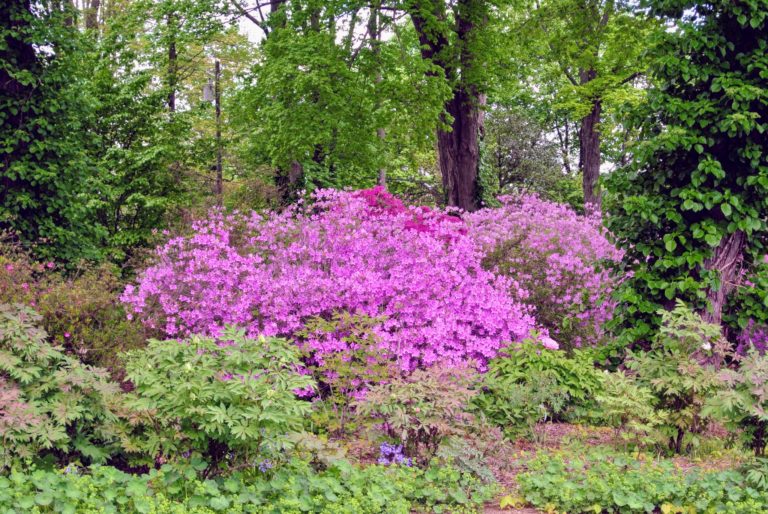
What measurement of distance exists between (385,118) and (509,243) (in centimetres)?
486

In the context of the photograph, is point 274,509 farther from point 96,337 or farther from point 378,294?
point 378,294

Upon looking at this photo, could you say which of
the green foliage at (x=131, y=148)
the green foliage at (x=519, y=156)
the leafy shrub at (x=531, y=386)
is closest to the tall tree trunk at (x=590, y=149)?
the green foliage at (x=519, y=156)

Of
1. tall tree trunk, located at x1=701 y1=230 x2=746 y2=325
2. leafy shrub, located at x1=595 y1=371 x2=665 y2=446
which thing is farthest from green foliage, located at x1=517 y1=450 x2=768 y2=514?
tall tree trunk, located at x1=701 y1=230 x2=746 y2=325

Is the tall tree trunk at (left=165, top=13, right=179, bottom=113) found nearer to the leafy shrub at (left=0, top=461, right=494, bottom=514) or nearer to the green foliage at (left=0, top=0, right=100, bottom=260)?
the green foliage at (left=0, top=0, right=100, bottom=260)

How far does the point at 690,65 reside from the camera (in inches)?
249

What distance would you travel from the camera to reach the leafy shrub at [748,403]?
4.27 meters

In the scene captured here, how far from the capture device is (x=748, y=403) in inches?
168

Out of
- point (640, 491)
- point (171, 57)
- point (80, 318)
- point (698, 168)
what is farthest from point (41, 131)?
point (640, 491)

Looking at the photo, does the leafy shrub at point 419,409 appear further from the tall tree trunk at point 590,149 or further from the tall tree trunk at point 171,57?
the tall tree trunk at point 590,149

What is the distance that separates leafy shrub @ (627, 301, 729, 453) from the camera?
5.05 metres

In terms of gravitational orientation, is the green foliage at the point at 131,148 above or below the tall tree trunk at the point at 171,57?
below

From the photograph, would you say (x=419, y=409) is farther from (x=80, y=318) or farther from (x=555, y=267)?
(x=555, y=267)

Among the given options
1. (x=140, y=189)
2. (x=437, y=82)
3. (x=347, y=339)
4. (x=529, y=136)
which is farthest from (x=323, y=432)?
(x=529, y=136)

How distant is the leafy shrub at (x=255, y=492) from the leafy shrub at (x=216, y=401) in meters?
0.20
